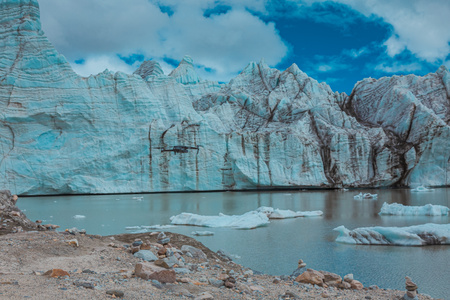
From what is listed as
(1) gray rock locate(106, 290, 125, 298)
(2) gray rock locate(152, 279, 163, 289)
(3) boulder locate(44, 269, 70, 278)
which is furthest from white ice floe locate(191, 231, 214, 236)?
(1) gray rock locate(106, 290, 125, 298)

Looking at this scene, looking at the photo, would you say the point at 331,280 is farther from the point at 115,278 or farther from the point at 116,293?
the point at 116,293

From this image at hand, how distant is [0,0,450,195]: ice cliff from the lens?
28812 millimetres

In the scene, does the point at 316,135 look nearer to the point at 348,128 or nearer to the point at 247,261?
the point at 348,128

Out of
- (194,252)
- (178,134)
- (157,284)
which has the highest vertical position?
(178,134)

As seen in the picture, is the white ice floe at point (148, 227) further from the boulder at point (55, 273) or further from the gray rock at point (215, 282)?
the boulder at point (55, 273)

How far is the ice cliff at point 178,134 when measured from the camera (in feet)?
94.5

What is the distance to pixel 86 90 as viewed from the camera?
30.5 m

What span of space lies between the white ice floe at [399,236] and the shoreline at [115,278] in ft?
12.1

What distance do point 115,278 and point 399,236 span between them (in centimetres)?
759

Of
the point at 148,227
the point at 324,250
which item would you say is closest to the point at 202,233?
the point at 148,227

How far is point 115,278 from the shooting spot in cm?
397

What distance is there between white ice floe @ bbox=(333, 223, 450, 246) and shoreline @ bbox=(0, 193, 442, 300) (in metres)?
3.70

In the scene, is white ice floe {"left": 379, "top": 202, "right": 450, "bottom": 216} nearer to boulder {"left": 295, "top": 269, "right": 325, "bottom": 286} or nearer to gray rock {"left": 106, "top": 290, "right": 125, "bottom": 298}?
boulder {"left": 295, "top": 269, "right": 325, "bottom": 286}

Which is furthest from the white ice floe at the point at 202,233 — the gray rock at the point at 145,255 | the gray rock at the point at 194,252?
the gray rock at the point at 145,255
